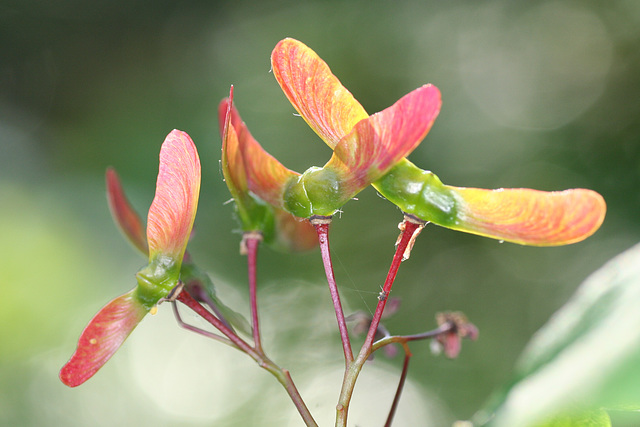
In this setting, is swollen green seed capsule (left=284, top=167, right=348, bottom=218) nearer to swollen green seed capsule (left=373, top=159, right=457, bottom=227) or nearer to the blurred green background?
swollen green seed capsule (left=373, top=159, right=457, bottom=227)

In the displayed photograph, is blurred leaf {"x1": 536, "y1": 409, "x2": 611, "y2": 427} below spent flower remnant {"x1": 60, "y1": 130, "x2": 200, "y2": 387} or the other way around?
below

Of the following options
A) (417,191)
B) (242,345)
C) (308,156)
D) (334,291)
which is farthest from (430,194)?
(308,156)

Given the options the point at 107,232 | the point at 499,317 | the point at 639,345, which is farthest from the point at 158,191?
the point at 499,317

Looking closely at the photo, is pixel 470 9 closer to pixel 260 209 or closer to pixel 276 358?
pixel 276 358

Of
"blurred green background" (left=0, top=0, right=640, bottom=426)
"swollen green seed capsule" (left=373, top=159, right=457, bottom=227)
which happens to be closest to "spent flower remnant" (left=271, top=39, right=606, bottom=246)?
"swollen green seed capsule" (left=373, top=159, right=457, bottom=227)

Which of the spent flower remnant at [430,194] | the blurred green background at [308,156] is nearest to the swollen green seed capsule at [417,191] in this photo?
the spent flower remnant at [430,194]

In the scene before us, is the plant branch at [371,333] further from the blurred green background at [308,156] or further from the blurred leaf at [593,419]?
the blurred green background at [308,156]
